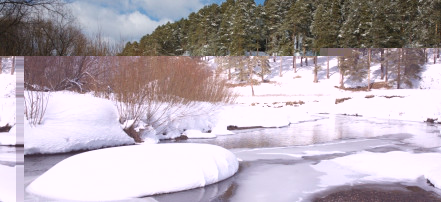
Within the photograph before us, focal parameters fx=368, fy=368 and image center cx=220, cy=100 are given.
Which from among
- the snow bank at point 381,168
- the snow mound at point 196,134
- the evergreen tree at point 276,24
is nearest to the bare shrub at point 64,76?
the snow mound at point 196,134

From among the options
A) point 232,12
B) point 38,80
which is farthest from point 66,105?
point 232,12

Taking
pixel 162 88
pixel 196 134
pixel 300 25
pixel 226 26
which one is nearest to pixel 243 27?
pixel 226 26

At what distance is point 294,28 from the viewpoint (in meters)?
6.03

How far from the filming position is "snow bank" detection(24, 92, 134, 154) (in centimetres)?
636

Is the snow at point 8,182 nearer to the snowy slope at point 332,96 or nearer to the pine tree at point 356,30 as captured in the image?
the snowy slope at point 332,96

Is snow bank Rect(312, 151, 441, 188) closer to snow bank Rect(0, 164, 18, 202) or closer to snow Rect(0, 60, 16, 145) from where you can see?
snow bank Rect(0, 164, 18, 202)

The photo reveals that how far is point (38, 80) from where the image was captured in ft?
20.9

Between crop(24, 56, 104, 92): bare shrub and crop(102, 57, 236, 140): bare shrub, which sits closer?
crop(24, 56, 104, 92): bare shrub

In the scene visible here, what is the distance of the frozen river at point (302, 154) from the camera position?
14.4ft

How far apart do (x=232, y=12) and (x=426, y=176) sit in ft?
11.5

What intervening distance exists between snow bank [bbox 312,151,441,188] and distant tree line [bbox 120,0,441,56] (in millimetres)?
1868

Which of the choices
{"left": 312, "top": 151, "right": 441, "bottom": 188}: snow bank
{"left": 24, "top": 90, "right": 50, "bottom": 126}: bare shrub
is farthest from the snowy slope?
{"left": 24, "top": 90, "right": 50, "bottom": 126}: bare shrub

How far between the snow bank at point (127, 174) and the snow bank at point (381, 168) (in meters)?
1.67

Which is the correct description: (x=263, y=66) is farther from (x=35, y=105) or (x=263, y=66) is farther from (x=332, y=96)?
(x=35, y=105)
